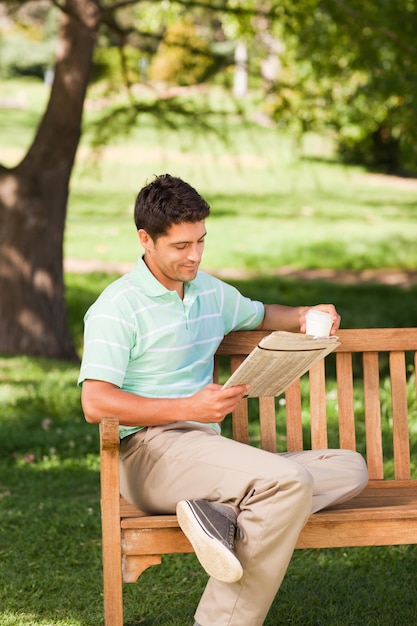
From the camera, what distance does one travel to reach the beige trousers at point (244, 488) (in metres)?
3.17

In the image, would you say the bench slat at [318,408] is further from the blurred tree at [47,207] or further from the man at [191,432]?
the blurred tree at [47,207]

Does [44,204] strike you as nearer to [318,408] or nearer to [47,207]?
[47,207]

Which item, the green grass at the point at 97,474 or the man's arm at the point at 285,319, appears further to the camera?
the green grass at the point at 97,474

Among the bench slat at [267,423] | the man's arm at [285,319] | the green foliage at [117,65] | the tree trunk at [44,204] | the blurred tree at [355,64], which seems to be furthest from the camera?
the green foliage at [117,65]

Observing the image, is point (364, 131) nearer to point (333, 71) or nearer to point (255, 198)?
point (333, 71)

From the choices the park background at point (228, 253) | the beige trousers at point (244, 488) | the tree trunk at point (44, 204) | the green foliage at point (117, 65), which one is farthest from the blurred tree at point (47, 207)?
the beige trousers at point (244, 488)

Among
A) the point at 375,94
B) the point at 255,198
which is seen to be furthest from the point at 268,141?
the point at 375,94

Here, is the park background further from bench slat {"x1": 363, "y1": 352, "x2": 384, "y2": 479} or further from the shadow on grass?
bench slat {"x1": 363, "y1": 352, "x2": 384, "y2": 479}

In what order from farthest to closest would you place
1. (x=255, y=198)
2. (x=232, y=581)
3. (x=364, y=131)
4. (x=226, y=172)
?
(x=226, y=172) → (x=255, y=198) → (x=364, y=131) → (x=232, y=581)

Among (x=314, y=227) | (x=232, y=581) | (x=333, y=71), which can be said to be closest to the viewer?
(x=232, y=581)

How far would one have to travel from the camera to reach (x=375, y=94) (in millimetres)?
8992

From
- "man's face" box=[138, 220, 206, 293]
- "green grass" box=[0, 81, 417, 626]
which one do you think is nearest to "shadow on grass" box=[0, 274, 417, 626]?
"green grass" box=[0, 81, 417, 626]

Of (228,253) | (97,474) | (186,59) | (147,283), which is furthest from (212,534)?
(228,253)

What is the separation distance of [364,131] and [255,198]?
38.5 feet
